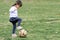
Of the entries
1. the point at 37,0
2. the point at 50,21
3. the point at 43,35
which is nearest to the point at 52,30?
the point at 43,35

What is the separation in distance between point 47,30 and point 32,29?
0.69 m

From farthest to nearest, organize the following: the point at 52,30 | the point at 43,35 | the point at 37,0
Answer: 1. the point at 37,0
2. the point at 52,30
3. the point at 43,35

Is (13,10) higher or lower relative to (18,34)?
higher

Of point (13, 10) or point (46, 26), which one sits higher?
point (13, 10)

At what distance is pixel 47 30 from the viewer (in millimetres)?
11656

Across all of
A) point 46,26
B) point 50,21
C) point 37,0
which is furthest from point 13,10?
point 37,0

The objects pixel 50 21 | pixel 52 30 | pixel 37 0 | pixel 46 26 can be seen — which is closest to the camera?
pixel 52 30

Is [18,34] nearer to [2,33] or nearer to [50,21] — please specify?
[2,33]

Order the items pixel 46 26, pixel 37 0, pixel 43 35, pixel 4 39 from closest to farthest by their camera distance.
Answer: pixel 4 39
pixel 43 35
pixel 46 26
pixel 37 0

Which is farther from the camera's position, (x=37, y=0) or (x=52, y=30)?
(x=37, y=0)

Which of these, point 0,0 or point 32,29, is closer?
point 32,29

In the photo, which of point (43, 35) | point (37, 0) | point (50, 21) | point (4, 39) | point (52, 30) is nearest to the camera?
point (4, 39)

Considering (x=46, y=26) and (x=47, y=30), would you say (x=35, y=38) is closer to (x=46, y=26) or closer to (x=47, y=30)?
(x=47, y=30)

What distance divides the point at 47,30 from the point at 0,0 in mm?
15696
